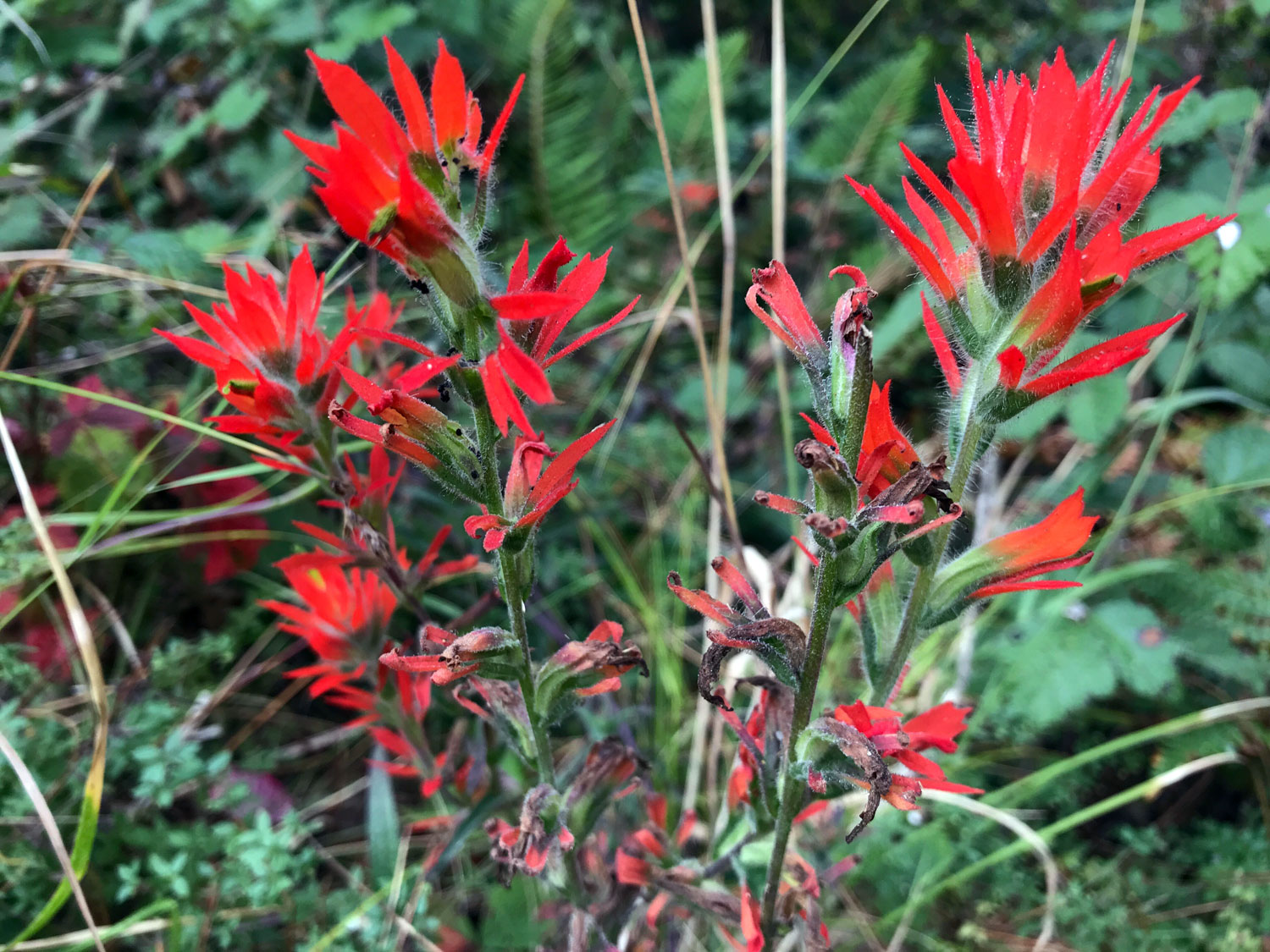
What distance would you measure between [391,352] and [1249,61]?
6.56 feet

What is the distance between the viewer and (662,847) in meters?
0.86

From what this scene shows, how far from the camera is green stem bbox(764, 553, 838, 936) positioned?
0.60 m

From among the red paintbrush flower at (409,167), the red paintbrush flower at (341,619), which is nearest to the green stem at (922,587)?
the red paintbrush flower at (409,167)

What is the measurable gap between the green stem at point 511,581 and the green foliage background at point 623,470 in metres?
0.26

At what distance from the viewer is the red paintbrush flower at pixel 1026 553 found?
0.63 m

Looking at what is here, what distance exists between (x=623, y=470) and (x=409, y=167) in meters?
1.37

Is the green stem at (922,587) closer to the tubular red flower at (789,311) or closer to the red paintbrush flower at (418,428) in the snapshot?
the tubular red flower at (789,311)

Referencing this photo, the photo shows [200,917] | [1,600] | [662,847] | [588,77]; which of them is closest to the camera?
[662,847]

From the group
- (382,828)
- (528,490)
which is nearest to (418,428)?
(528,490)

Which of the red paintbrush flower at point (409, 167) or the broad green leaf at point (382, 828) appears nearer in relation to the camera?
the red paintbrush flower at point (409, 167)

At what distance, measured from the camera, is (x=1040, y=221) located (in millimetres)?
590

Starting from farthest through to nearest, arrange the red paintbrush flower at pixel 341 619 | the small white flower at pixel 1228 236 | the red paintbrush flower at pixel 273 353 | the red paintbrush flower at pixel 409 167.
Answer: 1. the small white flower at pixel 1228 236
2. the red paintbrush flower at pixel 341 619
3. the red paintbrush flower at pixel 273 353
4. the red paintbrush flower at pixel 409 167

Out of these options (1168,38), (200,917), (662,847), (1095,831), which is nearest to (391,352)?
(200,917)

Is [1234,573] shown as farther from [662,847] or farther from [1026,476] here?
[662,847]
